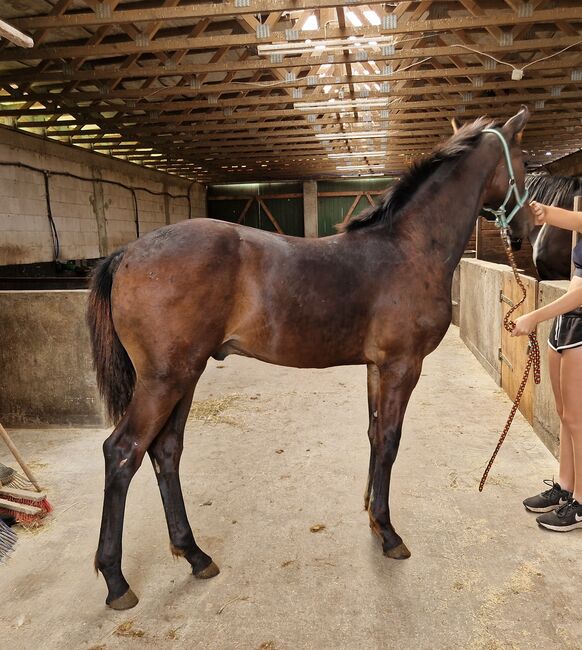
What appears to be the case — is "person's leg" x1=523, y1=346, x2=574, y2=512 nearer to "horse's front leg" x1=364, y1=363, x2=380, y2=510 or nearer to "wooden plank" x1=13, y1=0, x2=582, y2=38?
"horse's front leg" x1=364, y1=363, x2=380, y2=510

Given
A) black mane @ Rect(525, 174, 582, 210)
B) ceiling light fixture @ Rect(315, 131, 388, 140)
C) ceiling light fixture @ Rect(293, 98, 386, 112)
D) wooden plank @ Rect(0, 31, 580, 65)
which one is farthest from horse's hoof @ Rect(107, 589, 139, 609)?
ceiling light fixture @ Rect(315, 131, 388, 140)

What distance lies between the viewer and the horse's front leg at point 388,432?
219cm

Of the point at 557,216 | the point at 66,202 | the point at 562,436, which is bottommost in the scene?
the point at 562,436

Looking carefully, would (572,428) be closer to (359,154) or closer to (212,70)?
(212,70)

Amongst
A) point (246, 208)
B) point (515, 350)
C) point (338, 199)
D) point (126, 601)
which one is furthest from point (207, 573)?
point (338, 199)

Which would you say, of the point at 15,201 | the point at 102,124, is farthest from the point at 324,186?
the point at 15,201

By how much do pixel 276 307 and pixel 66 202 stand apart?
9316mm

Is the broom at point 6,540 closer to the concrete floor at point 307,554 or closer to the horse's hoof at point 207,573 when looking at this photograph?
the concrete floor at point 307,554

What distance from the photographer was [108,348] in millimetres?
2127

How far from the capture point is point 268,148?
37.5 feet

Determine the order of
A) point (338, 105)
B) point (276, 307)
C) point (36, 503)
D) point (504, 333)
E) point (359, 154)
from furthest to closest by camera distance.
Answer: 1. point (359, 154)
2. point (338, 105)
3. point (504, 333)
4. point (36, 503)
5. point (276, 307)

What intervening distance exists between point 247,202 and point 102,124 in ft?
33.1

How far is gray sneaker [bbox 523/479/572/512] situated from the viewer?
2.47 meters

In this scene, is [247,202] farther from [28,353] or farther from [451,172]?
[451,172]
